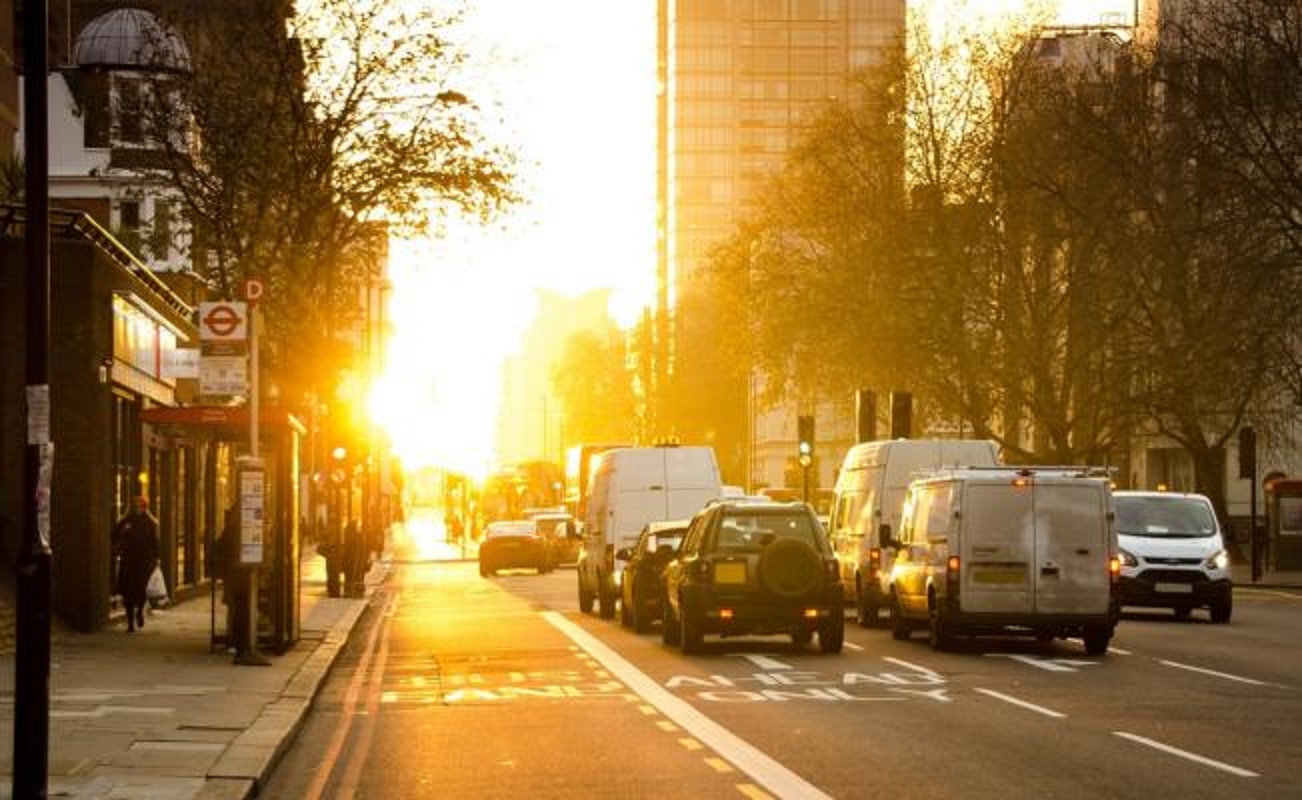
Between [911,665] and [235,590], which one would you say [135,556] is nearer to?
[235,590]

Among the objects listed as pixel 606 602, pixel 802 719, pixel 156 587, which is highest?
pixel 156 587

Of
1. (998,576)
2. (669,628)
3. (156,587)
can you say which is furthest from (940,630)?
(156,587)

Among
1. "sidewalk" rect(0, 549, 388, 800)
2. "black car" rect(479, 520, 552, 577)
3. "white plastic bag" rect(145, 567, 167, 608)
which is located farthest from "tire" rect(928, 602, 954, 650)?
"black car" rect(479, 520, 552, 577)

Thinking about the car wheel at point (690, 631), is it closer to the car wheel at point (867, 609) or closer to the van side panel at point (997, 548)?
the van side panel at point (997, 548)

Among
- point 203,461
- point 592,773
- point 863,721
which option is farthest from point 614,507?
point 592,773

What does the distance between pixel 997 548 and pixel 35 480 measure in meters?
17.3

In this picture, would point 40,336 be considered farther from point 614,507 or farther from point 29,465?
point 614,507

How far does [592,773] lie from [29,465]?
15.0 ft

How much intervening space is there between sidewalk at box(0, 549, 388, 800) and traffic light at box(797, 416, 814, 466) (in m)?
20.8

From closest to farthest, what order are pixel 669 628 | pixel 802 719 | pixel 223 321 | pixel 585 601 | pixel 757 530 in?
pixel 802 719 → pixel 223 321 → pixel 757 530 → pixel 669 628 → pixel 585 601

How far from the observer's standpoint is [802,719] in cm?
1995

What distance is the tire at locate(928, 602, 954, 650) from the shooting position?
2903cm

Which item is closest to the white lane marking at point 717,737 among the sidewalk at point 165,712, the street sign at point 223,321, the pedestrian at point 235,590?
the sidewalk at point 165,712

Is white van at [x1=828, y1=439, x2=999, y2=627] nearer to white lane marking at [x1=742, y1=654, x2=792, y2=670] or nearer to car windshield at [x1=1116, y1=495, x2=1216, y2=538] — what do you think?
car windshield at [x1=1116, y1=495, x2=1216, y2=538]
